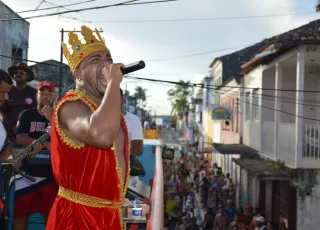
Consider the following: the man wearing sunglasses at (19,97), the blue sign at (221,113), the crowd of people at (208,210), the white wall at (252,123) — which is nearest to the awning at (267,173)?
the crowd of people at (208,210)

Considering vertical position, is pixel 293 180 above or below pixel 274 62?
below

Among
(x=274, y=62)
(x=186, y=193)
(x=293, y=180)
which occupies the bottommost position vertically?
(x=186, y=193)

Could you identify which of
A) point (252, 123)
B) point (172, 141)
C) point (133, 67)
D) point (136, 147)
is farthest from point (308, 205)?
point (172, 141)

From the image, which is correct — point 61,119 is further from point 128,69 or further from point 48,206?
point 48,206

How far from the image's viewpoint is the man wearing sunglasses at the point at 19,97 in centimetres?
527

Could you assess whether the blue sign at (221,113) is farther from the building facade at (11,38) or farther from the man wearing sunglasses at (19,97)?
the man wearing sunglasses at (19,97)

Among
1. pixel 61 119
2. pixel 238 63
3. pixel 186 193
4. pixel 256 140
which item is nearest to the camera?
pixel 61 119

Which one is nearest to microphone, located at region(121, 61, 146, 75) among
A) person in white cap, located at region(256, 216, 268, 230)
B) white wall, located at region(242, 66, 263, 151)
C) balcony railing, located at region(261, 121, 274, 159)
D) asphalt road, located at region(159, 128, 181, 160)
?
person in white cap, located at region(256, 216, 268, 230)

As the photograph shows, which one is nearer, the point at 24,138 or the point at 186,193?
the point at 24,138

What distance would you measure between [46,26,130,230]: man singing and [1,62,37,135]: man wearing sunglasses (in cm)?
308

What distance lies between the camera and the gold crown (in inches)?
93.0

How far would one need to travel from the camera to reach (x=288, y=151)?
38.1 ft

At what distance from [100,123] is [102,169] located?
405mm

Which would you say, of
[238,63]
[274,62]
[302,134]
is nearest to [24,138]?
[302,134]
